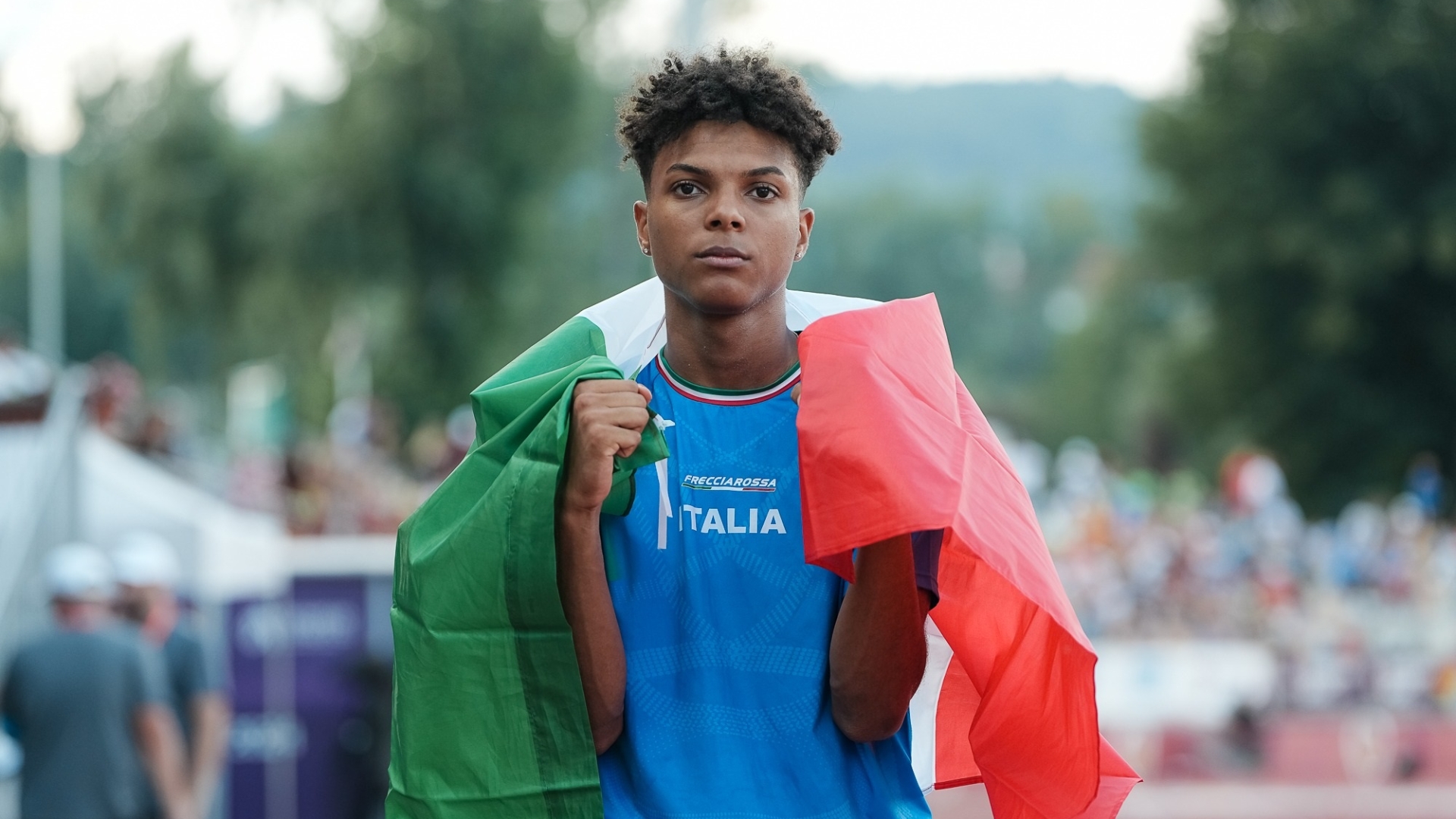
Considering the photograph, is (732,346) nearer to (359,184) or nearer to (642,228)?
(642,228)

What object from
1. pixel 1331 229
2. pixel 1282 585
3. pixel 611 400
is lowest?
pixel 611 400

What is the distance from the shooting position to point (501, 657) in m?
2.56

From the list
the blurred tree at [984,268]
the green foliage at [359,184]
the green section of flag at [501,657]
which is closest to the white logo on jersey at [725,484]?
the green section of flag at [501,657]

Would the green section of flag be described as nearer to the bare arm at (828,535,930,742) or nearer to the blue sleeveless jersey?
the blue sleeveless jersey

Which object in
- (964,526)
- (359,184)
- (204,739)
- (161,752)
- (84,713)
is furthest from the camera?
(359,184)

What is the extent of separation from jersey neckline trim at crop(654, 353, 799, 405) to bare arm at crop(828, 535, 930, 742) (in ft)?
1.15

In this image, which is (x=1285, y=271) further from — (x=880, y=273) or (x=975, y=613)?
(x=880, y=273)

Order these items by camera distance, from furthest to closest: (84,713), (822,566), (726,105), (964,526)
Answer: (84,713)
(726,105)
(822,566)
(964,526)

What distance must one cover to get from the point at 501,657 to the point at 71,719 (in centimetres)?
579

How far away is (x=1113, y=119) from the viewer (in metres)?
37.6

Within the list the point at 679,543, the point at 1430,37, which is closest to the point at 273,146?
the point at 1430,37

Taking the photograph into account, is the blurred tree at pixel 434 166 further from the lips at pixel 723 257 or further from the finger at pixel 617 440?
the finger at pixel 617 440

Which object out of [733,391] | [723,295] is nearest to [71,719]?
[733,391]

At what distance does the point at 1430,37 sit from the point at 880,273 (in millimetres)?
69795
